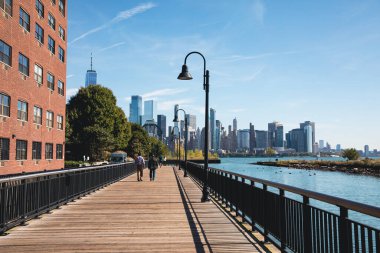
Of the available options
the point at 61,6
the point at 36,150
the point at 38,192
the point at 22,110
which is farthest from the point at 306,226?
the point at 61,6

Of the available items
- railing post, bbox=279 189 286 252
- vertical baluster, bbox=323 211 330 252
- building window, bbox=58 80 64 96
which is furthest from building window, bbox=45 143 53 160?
vertical baluster, bbox=323 211 330 252

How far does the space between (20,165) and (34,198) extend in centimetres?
2285

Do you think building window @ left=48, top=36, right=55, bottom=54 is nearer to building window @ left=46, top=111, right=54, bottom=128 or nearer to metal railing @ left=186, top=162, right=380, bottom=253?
building window @ left=46, top=111, right=54, bottom=128

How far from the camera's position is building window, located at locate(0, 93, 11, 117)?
27.9 metres

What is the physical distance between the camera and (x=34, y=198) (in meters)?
10.2

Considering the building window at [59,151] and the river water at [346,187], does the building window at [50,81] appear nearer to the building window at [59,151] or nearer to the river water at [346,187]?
the building window at [59,151]

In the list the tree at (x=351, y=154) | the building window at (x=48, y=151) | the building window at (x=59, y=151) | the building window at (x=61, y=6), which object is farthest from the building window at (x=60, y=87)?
the tree at (x=351, y=154)

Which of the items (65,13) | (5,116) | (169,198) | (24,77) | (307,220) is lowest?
(169,198)

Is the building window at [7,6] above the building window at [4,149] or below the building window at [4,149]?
above

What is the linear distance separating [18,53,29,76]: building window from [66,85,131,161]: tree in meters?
25.9

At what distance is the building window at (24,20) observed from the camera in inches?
1212

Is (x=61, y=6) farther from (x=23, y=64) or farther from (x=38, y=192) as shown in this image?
(x=38, y=192)

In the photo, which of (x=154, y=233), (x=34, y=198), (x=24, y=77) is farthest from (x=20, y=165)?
(x=154, y=233)

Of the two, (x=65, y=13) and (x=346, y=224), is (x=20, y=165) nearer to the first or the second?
(x=65, y=13)
